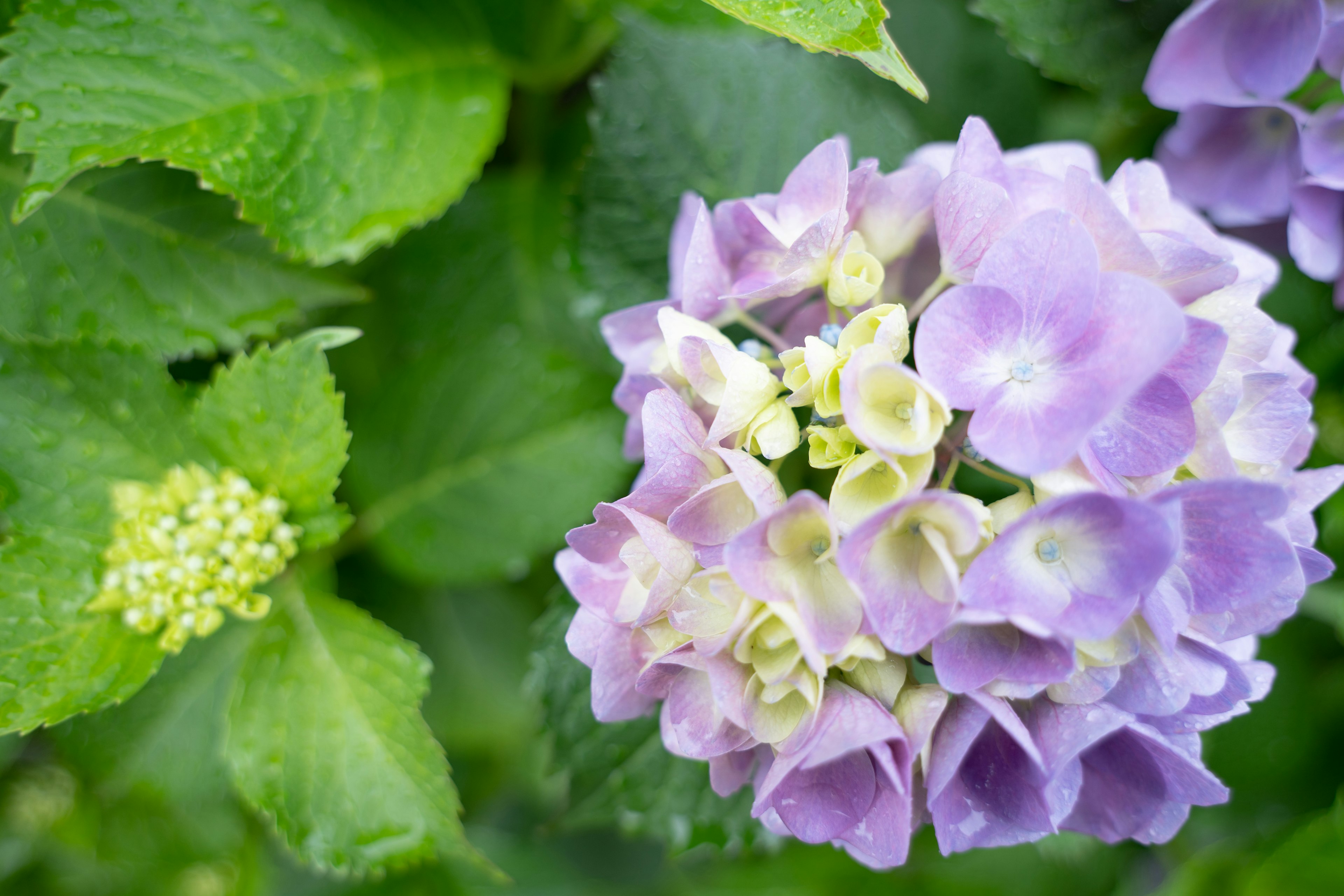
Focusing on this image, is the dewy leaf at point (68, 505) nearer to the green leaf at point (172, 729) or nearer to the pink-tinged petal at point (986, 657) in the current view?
the green leaf at point (172, 729)

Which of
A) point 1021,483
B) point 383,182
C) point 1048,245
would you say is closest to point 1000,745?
point 1021,483

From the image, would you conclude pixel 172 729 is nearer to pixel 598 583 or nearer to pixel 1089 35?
pixel 598 583

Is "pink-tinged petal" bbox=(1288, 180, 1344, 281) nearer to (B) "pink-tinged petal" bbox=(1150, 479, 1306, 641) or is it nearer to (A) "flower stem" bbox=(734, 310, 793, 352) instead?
(B) "pink-tinged petal" bbox=(1150, 479, 1306, 641)

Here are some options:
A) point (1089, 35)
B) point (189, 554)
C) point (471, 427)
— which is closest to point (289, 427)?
point (189, 554)

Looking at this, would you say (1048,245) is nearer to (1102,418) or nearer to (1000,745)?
(1102,418)

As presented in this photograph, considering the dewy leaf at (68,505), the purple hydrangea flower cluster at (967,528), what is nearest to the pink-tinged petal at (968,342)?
the purple hydrangea flower cluster at (967,528)

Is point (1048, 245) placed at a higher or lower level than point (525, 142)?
higher
